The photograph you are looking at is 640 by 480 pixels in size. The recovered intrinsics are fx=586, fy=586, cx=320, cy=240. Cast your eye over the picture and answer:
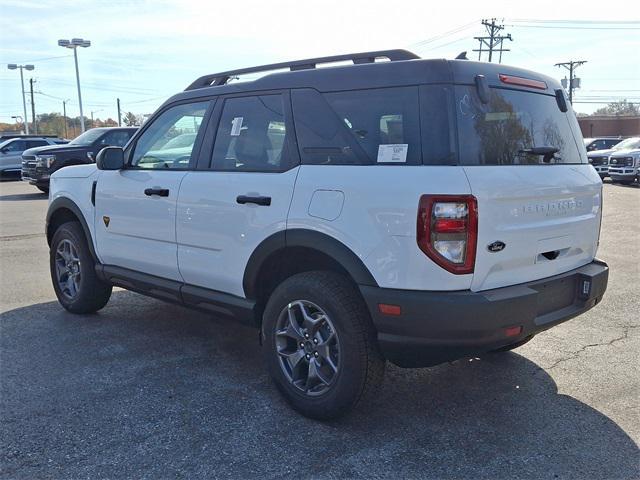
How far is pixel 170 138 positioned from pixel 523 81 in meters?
2.55

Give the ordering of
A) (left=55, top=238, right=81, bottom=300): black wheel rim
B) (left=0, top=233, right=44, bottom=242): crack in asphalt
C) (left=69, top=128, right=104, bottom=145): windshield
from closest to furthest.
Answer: (left=55, top=238, right=81, bottom=300): black wheel rim, (left=0, top=233, right=44, bottom=242): crack in asphalt, (left=69, top=128, right=104, bottom=145): windshield

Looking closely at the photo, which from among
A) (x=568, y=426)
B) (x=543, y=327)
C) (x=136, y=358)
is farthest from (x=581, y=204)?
(x=136, y=358)

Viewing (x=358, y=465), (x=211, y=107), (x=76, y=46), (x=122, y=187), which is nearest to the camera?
(x=358, y=465)

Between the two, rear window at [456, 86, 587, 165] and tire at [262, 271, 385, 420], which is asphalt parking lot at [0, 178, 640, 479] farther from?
rear window at [456, 86, 587, 165]

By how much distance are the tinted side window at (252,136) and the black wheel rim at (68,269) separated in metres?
2.20

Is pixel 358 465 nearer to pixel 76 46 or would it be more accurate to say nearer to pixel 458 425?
pixel 458 425

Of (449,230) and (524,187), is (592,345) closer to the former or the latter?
(524,187)

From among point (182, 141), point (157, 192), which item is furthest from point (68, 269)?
point (182, 141)

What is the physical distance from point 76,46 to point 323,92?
41.2 metres

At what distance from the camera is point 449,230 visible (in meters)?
2.82

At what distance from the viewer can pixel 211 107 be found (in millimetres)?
4109

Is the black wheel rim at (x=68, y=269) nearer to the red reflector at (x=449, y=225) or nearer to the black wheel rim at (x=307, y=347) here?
the black wheel rim at (x=307, y=347)

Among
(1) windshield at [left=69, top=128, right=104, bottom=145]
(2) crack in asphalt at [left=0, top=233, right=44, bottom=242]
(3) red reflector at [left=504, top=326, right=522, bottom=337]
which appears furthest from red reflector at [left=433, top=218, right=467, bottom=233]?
(1) windshield at [left=69, top=128, right=104, bottom=145]

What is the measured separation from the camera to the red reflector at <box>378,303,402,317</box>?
293 cm
